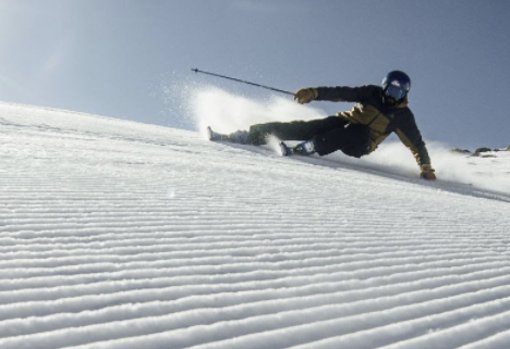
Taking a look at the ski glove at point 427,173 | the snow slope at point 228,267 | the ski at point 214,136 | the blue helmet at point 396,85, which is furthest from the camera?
the ski at point 214,136

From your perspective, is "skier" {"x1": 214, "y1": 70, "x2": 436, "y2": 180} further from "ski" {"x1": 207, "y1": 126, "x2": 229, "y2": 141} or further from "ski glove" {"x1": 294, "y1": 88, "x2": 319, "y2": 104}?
"ski" {"x1": 207, "y1": 126, "x2": 229, "y2": 141}

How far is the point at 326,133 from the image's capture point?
652cm

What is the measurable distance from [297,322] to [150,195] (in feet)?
5.40

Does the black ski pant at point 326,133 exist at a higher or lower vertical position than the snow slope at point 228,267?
higher

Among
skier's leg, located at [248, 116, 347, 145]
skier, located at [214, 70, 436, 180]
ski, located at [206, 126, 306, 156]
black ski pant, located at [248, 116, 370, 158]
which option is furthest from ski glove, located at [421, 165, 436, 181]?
ski, located at [206, 126, 306, 156]

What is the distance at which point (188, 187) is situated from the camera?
10.1ft

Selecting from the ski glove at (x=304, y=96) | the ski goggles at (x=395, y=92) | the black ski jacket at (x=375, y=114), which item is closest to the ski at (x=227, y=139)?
the ski glove at (x=304, y=96)

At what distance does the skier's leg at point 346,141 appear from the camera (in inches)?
251

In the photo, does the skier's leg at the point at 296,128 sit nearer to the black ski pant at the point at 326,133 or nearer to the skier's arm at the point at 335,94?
the black ski pant at the point at 326,133

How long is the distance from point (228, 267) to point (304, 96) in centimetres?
490

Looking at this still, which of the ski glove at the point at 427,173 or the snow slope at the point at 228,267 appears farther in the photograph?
the ski glove at the point at 427,173

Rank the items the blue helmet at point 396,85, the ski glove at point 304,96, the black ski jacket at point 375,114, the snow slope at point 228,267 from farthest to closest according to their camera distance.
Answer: the black ski jacket at point 375,114
the blue helmet at point 396,85
the ski glove at point 304,96
the snow slope at point 228,267

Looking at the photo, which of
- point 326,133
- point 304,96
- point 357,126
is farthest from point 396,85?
point 304,96

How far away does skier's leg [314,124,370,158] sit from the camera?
A: 636cm
